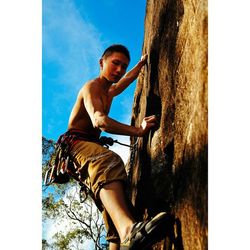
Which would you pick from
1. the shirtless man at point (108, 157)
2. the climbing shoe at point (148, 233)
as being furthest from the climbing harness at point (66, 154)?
the climbing shoe at point (148, 233)

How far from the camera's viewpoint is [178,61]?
2166 mm

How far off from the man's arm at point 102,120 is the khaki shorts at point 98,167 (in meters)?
0.15

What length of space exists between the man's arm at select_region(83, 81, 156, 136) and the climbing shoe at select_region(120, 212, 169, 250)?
1.70 feet

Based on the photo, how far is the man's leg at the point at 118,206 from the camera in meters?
2.01

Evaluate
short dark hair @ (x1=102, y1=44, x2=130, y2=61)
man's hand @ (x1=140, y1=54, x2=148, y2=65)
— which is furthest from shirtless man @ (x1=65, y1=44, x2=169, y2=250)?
man's hand @ (x1=140, y1=54, x2=148, y2=65)

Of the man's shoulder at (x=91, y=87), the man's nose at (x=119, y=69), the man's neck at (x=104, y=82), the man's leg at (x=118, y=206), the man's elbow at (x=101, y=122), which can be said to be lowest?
the man's leg at (x=118, y=206)

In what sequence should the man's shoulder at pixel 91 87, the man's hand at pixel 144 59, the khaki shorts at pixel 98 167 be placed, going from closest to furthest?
the khaki shorts at pixel 98 167
the man's shoulder at pixel 91 87
the man's hand at pixel 144 59

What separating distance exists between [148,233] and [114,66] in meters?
1.12

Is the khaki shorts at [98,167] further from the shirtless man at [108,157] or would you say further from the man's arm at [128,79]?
the man's arm at [128,79]

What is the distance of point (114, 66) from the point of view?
8.52 feet
